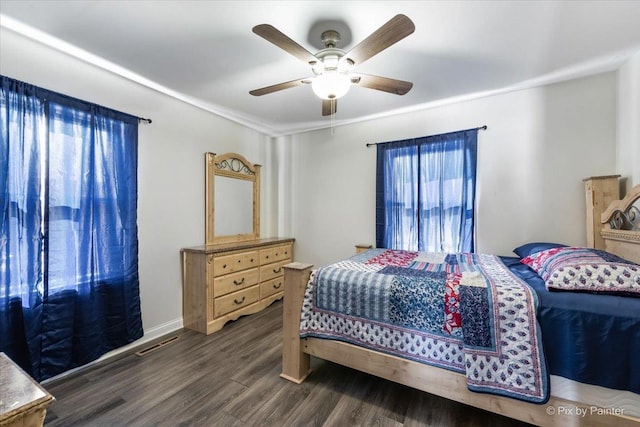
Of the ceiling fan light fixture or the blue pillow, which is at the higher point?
the ceiling fan light fixture

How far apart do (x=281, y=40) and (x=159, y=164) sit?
199 centimetres

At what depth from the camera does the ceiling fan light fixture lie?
173 cm

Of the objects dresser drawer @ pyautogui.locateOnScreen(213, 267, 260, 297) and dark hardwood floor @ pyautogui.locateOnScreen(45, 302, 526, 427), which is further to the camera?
dresser drawer @ pyautogui.locateOnScreen(213, 267, 260, 297)

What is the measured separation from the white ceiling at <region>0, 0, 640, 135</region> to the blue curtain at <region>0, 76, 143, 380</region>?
58 centimetres

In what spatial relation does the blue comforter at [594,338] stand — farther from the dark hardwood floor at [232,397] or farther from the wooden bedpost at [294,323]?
the wooden bedpost at [294,323]

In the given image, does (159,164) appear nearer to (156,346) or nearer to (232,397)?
(156,346)

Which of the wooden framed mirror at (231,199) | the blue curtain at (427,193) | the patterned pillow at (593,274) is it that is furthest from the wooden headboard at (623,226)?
the wooden framed mirror at (231,199)

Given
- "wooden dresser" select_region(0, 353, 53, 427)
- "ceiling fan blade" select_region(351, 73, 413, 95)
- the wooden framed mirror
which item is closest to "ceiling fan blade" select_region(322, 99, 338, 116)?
"ceiling fan blade" select_region(351, 73, 413, 95)

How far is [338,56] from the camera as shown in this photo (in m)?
1.79

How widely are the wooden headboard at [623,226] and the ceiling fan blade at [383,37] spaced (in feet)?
6.94

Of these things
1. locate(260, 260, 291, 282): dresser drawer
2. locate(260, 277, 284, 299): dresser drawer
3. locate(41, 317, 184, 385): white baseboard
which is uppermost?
locate(260, 260, 291, 282): dresser drawer

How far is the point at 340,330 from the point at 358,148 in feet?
8.38

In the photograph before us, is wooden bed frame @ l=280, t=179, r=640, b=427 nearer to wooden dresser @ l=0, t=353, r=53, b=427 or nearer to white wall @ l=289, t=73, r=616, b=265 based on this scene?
white wall @ l=289, t=73, r=616, b=265

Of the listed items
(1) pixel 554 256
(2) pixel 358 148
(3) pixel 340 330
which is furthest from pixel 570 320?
(2) pixel 358 148
